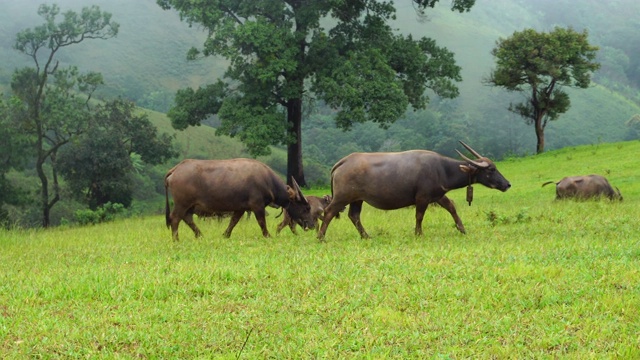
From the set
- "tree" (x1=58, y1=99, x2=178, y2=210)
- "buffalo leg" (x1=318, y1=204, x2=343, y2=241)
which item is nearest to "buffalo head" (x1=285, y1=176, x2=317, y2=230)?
"buffalo leg" (x1=318, y1=204, x2=343, y2=241)

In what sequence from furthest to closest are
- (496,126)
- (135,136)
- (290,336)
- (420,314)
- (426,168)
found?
1. (496,126)
2. (135,136)
3. (426,168)
4. (420,314)
5. (290,336)

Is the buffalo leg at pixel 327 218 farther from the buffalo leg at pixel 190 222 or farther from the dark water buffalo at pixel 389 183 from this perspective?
the buffalo leg at pixel 190 222

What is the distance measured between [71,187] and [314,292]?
125ft

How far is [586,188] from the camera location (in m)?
20.9

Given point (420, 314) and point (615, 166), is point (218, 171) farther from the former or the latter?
point (615, 166)

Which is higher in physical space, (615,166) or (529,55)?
(529,55)

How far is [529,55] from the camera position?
47969 mm

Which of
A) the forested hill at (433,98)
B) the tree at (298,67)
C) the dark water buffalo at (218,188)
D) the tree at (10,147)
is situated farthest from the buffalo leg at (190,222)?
the forested hill at (433,98)

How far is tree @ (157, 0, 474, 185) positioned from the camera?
33.0m

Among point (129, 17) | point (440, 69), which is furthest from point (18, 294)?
point (129, 17)

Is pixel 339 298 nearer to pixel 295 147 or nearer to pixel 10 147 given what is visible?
pixel 295 147

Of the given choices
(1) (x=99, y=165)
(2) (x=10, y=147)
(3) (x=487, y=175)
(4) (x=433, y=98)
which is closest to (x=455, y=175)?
(3) (x=487, y=175)

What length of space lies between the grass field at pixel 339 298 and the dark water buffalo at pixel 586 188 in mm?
7592

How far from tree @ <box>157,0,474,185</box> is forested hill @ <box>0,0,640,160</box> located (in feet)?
227
